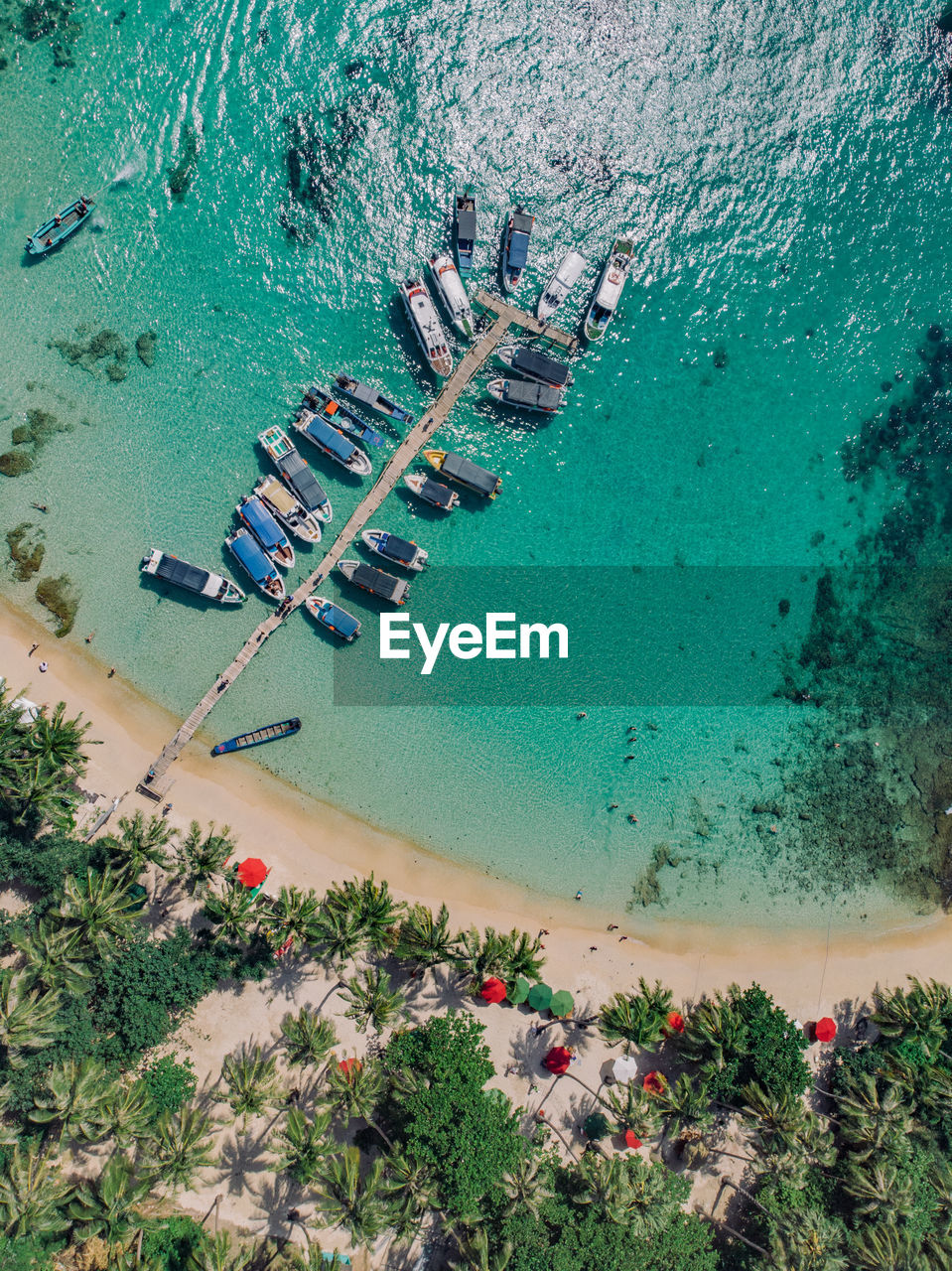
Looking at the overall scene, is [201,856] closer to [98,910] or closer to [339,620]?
[98,910]

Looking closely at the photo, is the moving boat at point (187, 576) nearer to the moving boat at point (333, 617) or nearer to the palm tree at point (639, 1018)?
the moving boat at point (333, 617)

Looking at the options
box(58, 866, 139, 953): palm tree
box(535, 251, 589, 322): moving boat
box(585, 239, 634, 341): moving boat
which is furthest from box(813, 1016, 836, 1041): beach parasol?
box(535, 251, 589, 322): moving boat

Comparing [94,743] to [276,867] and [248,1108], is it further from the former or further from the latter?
[248,1108]

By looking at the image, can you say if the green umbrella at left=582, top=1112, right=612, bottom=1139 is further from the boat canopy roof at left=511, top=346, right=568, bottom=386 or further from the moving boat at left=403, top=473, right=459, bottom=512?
the boat canopy roof at left=511, top=346, right=568, bottom=386

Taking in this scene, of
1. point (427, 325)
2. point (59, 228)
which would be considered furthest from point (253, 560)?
point (59, 228)

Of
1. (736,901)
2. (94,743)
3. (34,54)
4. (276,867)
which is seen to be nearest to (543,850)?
(736,901)
